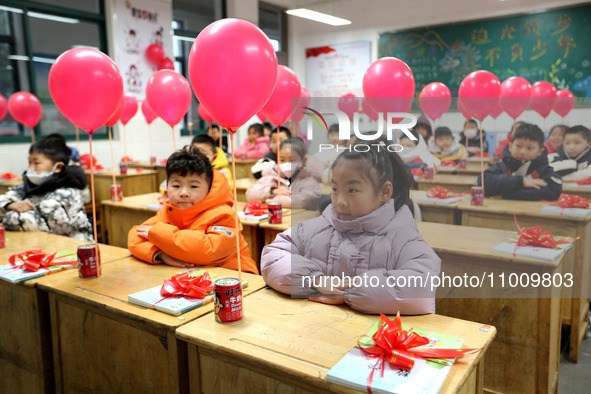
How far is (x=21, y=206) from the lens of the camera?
9.08 ft

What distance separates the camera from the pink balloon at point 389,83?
2490 millimetres

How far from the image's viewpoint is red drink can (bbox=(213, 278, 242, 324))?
1.41 metres

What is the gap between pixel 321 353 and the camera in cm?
123

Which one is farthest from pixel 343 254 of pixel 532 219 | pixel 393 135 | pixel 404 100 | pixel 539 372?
pixel 404 100

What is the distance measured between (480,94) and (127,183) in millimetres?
3881

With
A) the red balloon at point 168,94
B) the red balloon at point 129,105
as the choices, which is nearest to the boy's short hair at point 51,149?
the red balloon at point 168,94

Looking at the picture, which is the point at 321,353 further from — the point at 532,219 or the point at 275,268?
the point at 532,219

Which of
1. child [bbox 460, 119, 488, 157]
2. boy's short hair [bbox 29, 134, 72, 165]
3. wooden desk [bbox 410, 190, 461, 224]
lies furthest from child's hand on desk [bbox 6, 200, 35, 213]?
child [bbox 460, 119, 488, 157]

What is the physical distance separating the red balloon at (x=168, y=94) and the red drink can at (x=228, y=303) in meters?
2.16

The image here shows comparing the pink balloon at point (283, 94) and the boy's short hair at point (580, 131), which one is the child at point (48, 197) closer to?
the pink balloon at point (283, 94)

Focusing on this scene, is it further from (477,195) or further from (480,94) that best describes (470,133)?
(480,94)

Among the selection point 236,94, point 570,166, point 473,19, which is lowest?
point 570,166

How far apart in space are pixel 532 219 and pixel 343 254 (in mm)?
776

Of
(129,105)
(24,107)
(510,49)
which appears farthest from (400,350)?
(510,49)
